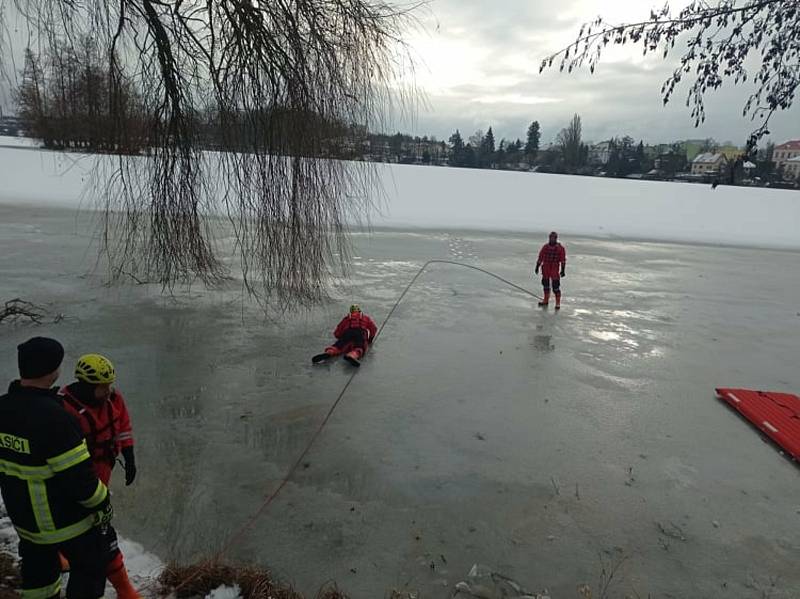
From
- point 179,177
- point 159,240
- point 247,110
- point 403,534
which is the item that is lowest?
point 403,534

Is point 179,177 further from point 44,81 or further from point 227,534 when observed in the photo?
point 227,534

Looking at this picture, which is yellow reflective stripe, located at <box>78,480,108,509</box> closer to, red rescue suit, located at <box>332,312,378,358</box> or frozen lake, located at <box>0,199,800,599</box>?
frozen lake, located at <box>0,199,800,599</box>

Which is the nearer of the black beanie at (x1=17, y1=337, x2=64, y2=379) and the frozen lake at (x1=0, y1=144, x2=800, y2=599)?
the black beanie at (x1=17, y1=337, x2=64, y2=379)

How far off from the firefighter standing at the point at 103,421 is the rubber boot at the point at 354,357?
11.6 feet

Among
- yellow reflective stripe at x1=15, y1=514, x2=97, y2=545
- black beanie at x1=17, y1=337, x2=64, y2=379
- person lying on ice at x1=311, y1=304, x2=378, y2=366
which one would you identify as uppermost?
black beanie at x1=17, y1=337, x2=64, y2=379

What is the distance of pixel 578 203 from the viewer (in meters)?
31.6

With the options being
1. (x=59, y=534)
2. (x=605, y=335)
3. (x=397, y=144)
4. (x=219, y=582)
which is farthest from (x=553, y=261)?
(x=59, y=534)

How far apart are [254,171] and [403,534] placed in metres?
3.12

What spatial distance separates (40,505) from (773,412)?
6219 mm

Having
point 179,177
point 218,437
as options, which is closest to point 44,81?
point 179,177

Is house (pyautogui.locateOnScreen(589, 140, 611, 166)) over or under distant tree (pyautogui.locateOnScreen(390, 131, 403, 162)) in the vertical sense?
over

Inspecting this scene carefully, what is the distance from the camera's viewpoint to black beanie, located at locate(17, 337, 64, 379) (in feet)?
6.68

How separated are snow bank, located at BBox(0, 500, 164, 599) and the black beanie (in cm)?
140

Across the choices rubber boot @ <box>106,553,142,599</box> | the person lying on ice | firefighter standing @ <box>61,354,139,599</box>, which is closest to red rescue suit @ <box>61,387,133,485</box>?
firefighter standing @ <box>61,354,139,599</box>
